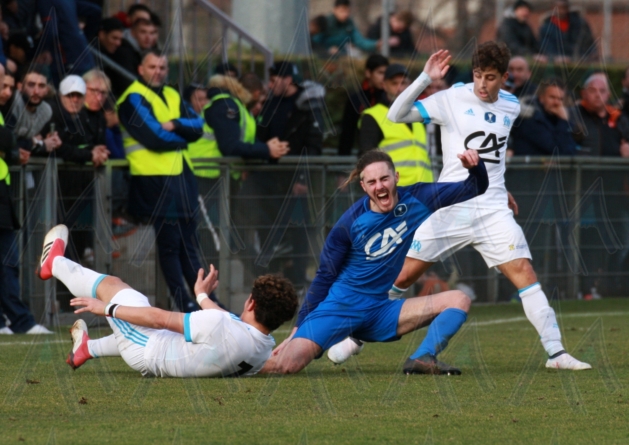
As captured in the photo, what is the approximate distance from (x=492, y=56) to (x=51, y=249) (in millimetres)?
3219

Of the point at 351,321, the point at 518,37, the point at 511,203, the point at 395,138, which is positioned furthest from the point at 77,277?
the point at 518,37

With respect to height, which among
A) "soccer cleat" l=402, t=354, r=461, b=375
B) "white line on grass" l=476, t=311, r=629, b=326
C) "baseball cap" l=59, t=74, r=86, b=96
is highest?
"baseball cap" l=59, t=74, r=86, b=96

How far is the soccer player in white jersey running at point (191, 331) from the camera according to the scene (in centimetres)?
698

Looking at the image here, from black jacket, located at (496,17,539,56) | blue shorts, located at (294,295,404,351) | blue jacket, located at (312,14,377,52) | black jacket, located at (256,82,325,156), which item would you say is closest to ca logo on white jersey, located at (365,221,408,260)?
blue shorts, located at (294,295,404,351)

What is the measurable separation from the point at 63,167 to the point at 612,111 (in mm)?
7266

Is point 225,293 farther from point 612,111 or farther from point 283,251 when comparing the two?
point 612,111

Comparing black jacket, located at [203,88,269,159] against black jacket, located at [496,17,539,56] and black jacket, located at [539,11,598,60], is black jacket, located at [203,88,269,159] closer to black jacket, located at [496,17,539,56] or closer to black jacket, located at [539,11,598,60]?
black jacket, located at [496,17,539,56]

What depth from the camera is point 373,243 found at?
25.2 feet

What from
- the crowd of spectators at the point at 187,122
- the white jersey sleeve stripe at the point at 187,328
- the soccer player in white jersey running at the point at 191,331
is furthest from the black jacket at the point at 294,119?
the white jersey sleeve stripe at the point at 187,328

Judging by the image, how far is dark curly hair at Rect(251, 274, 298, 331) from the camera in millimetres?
7055

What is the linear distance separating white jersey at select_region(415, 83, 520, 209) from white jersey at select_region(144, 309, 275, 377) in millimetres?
2102

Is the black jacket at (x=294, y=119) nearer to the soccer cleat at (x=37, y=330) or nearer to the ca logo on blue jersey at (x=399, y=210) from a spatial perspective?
the soccer cleat at (x=37, y=330)

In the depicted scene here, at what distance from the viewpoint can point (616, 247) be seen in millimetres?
14180

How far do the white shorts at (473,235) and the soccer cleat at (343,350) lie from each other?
81cm
